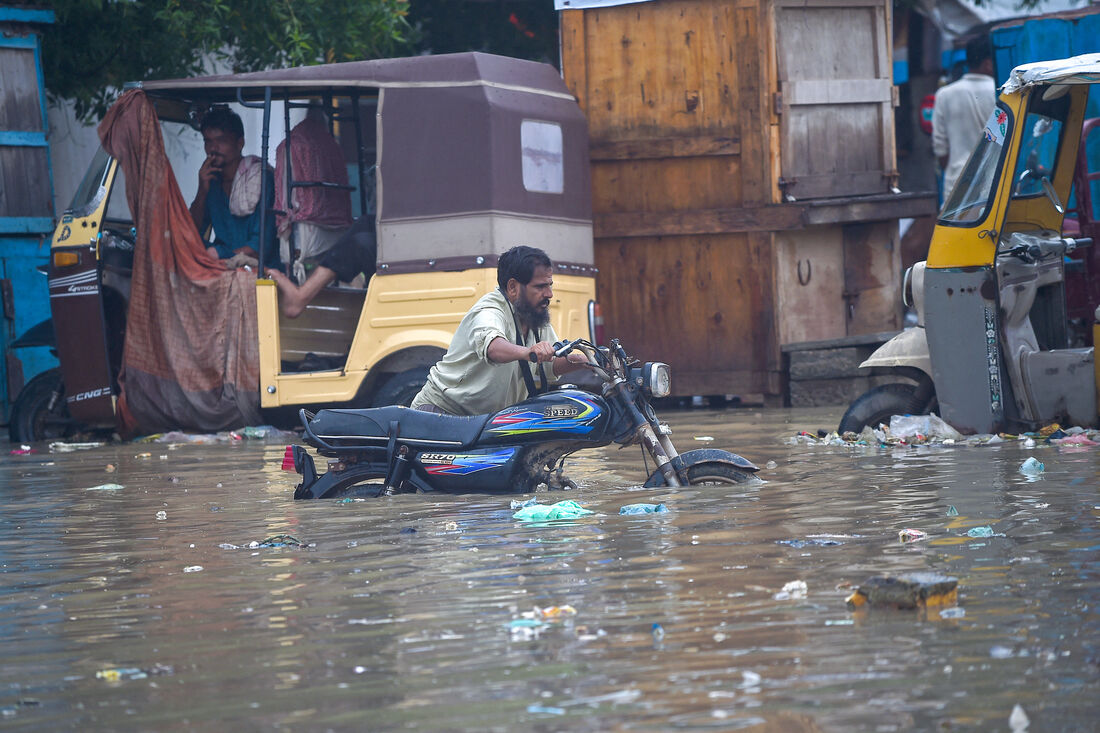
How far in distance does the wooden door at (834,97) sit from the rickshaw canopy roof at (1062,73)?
4527 millimetres

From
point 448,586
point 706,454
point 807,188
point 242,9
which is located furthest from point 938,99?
point 448,586

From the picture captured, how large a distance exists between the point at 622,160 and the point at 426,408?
20.9 ft

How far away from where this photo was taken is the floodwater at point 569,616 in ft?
10.8

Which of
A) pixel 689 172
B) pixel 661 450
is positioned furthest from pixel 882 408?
pixel 689 172

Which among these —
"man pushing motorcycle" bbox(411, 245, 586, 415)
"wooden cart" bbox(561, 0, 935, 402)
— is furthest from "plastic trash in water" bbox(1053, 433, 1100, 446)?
"wooden cart" bbox(561, 0, 935, 402)

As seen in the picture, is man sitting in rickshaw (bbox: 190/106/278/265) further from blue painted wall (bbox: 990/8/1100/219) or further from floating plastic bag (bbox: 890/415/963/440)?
blue painted wall (bbox: 990/8/1100/219)

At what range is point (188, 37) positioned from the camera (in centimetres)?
1392

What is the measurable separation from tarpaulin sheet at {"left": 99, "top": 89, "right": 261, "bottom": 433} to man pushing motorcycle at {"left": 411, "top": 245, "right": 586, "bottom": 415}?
13.9 feet

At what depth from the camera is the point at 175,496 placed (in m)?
8.06

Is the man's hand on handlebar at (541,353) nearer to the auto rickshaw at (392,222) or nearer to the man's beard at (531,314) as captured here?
the man's beard at (531,314)

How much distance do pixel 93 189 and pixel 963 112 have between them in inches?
301

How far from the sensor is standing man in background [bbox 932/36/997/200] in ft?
45.0

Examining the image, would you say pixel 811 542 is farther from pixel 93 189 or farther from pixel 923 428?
pixel 93 189

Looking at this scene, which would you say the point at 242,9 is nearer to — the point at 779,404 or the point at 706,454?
the point at 779,404
